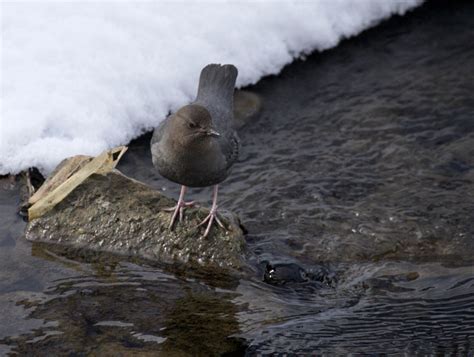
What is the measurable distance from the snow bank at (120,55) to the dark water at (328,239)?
0.67 feet

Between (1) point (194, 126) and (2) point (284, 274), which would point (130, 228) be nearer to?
(1) point (194, 126)

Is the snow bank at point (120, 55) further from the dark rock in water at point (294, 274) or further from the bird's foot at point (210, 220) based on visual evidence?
the dark rock in water at point (294, 274)

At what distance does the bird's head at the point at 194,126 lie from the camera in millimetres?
4645

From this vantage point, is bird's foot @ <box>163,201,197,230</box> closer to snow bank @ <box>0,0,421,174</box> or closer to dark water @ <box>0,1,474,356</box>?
dark water @ <box>0,1,474,356</box>

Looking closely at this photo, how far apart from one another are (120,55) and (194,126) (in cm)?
185

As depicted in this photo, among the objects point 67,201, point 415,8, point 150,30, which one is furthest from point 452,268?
point 415,8

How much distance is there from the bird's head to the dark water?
0.73 m

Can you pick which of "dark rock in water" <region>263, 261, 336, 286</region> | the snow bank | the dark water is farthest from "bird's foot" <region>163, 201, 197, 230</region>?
the snow bank

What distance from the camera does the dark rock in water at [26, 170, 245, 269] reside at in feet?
15.3

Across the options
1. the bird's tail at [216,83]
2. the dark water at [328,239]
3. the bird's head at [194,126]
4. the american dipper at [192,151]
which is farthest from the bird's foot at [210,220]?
the bird's tail at [216,83]

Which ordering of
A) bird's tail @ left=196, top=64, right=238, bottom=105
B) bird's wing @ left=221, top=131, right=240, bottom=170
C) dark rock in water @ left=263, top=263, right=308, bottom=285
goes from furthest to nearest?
bird's tail @ left=196, top=64, right=238, bottom=105, bird's wing @ left=221, top=131, right=240, bottom=170, dark rock in water @ left=263, top=263, right=308, bottom=285

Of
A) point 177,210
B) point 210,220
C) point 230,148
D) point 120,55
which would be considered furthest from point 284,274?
point 120,55

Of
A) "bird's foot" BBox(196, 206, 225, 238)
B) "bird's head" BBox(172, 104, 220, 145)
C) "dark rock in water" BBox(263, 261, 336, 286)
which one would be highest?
"bird's head" BBox(172, 104, 220, 145)

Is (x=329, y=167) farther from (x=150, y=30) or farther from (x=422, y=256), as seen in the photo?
(x=150, y=30)
